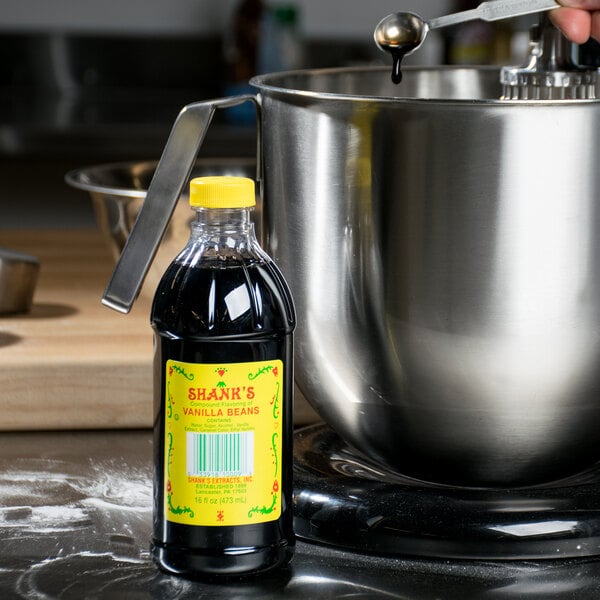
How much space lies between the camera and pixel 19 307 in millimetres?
1114

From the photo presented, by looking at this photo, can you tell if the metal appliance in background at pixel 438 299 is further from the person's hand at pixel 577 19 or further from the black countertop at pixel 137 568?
the person's hand at pixel 577 19

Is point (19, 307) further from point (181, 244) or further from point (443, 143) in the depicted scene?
point (443, 143)

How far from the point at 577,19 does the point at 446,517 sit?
0.34 meters

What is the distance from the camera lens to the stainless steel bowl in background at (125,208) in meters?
1.05

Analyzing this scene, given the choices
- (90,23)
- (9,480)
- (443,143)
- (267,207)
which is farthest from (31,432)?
(90,23)

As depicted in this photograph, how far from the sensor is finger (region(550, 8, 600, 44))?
0.79m

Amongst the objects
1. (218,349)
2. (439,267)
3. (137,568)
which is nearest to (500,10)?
(439,267)

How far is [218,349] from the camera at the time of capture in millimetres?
652

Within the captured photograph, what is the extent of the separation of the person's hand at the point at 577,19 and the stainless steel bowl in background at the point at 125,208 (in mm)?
384

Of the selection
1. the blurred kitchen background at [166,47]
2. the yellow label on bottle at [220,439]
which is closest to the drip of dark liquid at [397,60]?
the yellow label on bottle at [220,439]

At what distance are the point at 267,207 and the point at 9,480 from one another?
0.26m

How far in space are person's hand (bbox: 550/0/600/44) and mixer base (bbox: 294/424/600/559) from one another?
0.30 meters

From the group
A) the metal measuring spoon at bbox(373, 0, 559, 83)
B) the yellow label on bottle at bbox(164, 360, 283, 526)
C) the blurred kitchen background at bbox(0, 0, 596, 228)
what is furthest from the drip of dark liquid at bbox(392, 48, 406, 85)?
the blurred kitchen background at bbox(0, 0, 596, 228)

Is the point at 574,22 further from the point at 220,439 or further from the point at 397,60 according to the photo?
the point at 220,439
